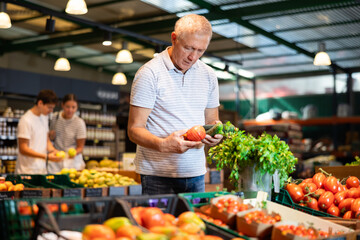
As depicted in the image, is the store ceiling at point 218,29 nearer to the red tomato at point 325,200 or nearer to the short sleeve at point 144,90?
the short sleeve at point 144,90

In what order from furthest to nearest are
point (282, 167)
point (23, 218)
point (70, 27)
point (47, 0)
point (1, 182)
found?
1. point (70, 27)
2. point (47, 0)
3. point (1, 182)
4. point (282, 167)
5. point (23, 218)

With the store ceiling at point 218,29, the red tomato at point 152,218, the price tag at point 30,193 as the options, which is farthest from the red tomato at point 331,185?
the store ceiling at point 218,29

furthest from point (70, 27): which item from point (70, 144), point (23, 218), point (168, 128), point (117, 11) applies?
point (23, 218)

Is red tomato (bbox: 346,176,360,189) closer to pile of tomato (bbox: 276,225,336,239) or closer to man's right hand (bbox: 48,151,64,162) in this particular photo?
pile of tomato (bbox: 276,225,336,239)

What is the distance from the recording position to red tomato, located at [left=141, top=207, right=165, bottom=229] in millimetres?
1739

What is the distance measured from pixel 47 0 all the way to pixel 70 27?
6.08ft

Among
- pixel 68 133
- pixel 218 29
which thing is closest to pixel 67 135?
pixel 68 133

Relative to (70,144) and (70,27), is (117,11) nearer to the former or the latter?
(70,27)

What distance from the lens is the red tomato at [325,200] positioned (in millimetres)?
2668

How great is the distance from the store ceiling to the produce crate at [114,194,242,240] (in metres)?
6.36

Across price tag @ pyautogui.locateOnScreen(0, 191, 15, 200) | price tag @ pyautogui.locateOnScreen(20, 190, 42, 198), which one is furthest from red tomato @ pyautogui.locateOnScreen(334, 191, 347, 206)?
price tag @ pyautogui.locateOnScreen(0, 191, 15, 200)

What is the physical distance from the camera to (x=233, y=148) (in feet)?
8.31

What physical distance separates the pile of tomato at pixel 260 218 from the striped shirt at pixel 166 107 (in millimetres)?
770

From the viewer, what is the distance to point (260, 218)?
1895 mm
